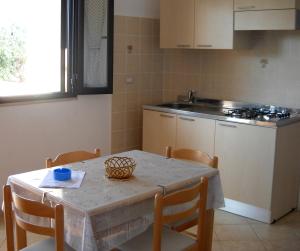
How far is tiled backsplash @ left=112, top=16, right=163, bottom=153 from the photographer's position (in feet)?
14.6

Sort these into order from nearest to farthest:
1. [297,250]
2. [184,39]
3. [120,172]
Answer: [120,172], [297,250], [184,39]

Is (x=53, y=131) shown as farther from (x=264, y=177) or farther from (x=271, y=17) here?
(x=271, y=17)

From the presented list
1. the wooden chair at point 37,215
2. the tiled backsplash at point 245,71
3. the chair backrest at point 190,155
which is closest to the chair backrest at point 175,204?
the wooden chair at point 37,215

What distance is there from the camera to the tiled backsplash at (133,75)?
445 centimetres

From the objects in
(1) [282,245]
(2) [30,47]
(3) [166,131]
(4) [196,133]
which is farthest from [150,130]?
(1) [282,245]

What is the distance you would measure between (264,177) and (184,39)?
160 cm

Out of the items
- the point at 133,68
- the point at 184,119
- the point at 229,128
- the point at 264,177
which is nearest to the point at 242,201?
the point at 264,177

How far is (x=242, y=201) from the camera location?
12.7 ft

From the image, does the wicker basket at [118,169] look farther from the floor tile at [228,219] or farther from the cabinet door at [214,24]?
the cabinet door at [214,24]

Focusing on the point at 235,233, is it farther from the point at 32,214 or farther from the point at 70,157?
the point at 32,214

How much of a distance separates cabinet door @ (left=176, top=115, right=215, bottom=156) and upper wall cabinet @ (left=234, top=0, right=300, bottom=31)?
92 cm

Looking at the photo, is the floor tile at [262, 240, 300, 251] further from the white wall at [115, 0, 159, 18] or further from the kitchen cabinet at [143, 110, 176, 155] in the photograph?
the white wall at [115, 0, 159, 18]

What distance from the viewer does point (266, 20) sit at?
3727 millimetres

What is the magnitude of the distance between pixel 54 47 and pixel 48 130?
0.77 meters
